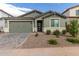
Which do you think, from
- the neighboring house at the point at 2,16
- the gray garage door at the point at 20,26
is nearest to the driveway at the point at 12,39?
the gray garage door at the point at 20,26

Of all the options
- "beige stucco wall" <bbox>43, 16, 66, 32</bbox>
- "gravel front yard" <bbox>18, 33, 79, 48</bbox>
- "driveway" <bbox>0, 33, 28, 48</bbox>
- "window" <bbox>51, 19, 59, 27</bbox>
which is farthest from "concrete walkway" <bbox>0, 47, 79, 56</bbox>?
"window" <bbox>51, 19, 59, 27</bbox>

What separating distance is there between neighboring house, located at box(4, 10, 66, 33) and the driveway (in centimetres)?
24

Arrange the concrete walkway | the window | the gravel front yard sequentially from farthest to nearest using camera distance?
the window, the gravel front yard, the concrete walkway

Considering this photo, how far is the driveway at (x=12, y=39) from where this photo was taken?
15.9 metres

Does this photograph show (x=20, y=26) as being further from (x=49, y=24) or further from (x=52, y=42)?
(x=52, y=42)

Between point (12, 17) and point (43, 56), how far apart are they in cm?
322

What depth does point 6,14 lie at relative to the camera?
1616 cm

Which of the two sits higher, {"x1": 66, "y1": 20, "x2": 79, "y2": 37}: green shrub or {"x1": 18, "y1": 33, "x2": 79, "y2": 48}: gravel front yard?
{"x1": 66, "y1": 20, "x2": 79, "y2": 37}: green shrub

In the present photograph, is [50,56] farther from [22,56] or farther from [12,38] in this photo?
[12,38]

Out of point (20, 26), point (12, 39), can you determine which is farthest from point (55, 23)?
point (12, 39)

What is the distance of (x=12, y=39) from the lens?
635 inches

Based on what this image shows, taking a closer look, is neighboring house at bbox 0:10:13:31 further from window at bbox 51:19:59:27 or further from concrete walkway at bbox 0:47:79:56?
window at bbox 51:19:59:27

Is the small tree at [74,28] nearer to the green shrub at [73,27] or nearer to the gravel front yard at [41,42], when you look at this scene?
the green shrub at [73,27]

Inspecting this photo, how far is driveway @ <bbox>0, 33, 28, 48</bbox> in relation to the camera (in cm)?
1592
